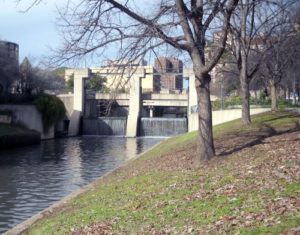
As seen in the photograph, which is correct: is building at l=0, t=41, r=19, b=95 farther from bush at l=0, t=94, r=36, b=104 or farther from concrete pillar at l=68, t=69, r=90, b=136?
concrete pillar at l=68, t=69, r=90, b=136

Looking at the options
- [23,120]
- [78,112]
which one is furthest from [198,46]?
[78,112]

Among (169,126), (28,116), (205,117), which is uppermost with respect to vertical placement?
(205,117)

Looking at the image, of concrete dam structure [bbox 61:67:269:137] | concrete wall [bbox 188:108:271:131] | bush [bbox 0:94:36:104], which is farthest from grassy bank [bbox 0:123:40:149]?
concrete wall [bbox 188:108:271:131]

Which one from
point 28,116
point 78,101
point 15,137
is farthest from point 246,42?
point 78,101

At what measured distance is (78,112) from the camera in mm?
68312

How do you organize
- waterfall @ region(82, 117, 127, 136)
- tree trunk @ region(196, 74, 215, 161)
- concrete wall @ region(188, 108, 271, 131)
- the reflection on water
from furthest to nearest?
1. waterfall @ region(82, 117, 127, 136)
2. concrete wall @ region(188, 108, 271, 131)
3. the reflection on water
4. tree trunk @ region(196, 74, 215, 161)

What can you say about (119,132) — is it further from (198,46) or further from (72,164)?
(198,46)

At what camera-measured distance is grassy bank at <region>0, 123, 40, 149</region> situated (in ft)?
142

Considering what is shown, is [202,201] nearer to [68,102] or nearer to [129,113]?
[129,113]

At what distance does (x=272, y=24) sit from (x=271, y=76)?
671 centimetres

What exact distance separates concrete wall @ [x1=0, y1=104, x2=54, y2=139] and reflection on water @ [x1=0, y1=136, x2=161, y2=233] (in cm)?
1380

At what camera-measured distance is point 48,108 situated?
59.3 m

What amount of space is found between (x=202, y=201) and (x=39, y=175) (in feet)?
59.0

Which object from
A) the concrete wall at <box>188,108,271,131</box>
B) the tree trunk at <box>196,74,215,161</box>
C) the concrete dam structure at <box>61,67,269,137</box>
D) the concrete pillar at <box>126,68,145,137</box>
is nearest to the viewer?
the tree trunk at <box>196,74,215,161</box>
